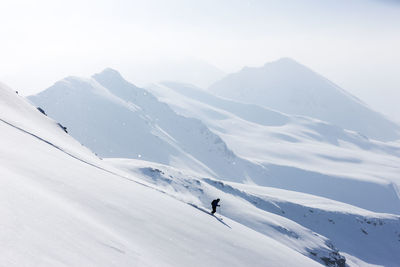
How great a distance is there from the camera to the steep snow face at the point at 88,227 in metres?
7.05

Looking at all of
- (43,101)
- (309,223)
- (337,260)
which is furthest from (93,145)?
(337,260)

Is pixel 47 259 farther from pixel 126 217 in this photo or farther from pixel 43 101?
pixel 43 101

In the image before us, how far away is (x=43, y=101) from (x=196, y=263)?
204 metres

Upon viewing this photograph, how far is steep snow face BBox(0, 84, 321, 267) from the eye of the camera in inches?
278

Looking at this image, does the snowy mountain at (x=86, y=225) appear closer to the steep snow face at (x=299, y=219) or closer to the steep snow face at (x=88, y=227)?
the steep snow face at (x=88, y=227)

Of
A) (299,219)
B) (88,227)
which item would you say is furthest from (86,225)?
(299,219)

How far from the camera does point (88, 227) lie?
9445 millimetres

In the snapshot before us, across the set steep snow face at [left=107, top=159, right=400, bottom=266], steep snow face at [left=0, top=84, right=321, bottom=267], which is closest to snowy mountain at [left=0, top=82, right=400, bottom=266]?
steep snow face at [left=0, top=84, right=321, bottom=267]

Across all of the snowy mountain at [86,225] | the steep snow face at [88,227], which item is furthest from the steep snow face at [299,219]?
the steep snow face at [88,227]

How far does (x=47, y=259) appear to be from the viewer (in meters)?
6.39

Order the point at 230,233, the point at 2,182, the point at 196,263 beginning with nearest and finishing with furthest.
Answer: the point at 2,182 < the point at 196,263 < the point at 230,233

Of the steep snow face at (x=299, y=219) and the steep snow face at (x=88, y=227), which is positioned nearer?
the steep snow face at (x=88, y=227)

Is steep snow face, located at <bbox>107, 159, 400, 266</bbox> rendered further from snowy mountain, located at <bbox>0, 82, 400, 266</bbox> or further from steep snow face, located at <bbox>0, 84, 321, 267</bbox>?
steep snow face, located at <bbox>0, 84, 321, 267</bbox>

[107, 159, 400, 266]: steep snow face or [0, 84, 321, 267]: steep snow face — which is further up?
[107, 159, 400, 266]: steep snow face
